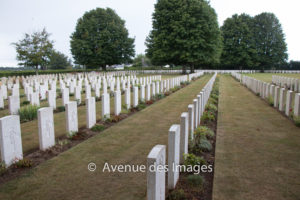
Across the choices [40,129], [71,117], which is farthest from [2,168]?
[71,117]

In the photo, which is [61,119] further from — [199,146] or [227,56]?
[227,56]

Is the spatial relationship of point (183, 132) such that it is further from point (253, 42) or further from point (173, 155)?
point (253, 42)

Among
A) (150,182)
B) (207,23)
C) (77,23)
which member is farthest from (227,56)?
(150,182)

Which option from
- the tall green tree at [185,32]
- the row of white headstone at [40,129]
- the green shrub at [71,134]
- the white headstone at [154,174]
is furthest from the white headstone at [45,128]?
the tall green tree at [185,32]

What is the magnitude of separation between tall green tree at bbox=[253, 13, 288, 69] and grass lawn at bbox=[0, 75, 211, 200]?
2112 inches

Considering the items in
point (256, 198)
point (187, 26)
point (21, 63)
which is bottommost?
point (256, 198)

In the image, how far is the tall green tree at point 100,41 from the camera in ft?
138

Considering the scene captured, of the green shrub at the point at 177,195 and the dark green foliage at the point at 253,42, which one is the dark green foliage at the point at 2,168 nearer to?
the green shrub at the point at 177,195

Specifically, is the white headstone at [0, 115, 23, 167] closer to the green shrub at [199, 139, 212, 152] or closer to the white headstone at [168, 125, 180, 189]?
the white headstone at [168, 125, 180, 189]

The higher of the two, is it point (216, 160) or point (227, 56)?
point (227, 56)

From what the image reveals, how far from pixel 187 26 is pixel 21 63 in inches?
907

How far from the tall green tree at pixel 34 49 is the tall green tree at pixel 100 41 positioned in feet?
43.6

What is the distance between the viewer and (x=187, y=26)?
35.7 metres

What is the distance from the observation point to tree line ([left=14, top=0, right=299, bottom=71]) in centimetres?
3491
